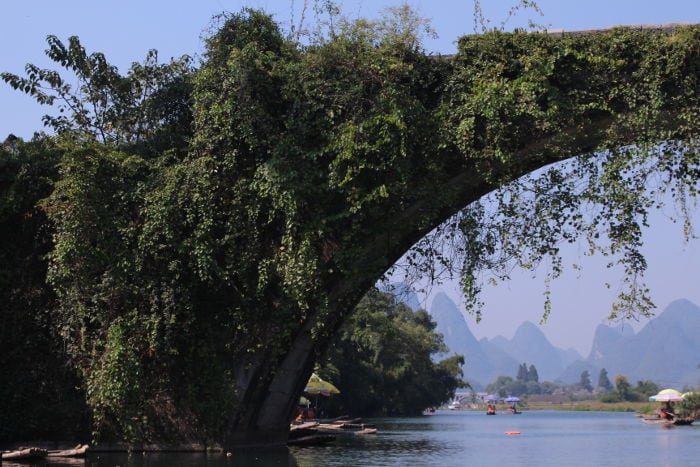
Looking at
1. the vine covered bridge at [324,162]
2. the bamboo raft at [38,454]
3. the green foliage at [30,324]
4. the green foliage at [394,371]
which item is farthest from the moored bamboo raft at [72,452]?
the green foliage at [394,371]

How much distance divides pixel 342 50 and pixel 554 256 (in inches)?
143

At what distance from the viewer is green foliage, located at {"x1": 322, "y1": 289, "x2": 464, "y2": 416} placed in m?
37.3

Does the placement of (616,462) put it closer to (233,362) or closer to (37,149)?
(233,362)

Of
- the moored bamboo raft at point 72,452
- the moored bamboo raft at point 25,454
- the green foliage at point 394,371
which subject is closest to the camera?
the moored bamboo raft at point 25,454

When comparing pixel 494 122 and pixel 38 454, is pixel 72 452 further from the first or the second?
pixel 494 122

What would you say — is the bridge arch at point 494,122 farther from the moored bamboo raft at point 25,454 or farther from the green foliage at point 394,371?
the green foliage at point 394,371

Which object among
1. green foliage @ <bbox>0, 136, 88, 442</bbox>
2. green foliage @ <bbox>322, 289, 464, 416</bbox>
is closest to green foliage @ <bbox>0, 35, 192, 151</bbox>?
green foliage @ <bbox>0, 136, 88, 442</bbox>

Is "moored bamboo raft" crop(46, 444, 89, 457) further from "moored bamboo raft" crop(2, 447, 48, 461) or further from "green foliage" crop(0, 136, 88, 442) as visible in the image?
"green foliage" crop(0, 136, 88, 442)

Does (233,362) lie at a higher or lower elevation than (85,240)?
lower

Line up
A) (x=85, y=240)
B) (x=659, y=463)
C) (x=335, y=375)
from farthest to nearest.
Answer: (x=335, y=375), (x=659, y=463), (x=85, y=240)

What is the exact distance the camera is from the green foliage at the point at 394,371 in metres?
37.3

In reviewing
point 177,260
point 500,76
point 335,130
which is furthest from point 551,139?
point 177,260

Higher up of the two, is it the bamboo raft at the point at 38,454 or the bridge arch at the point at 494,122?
the bridge arch at the point at 494,122

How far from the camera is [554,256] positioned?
1090cm
